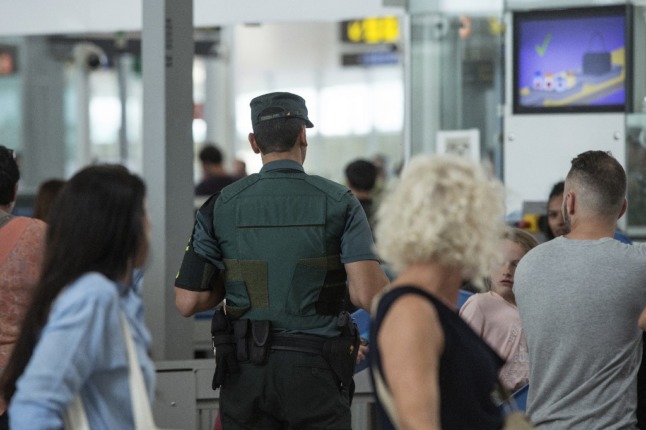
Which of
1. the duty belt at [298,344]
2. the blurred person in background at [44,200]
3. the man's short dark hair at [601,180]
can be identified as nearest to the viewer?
the man's short dark hair at [601,180]

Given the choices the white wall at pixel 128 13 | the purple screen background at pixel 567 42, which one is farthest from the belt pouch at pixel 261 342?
the purple screen background at pixel 567 42

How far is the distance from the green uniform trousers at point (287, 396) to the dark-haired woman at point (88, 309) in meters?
1.33

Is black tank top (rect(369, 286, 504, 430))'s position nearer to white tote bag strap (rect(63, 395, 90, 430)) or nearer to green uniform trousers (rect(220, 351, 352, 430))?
white tote bag strap (rect(63, 395, 90, 430))

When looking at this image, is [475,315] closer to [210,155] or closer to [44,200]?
[44,200]

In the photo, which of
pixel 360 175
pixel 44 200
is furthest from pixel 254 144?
pixel 360 175

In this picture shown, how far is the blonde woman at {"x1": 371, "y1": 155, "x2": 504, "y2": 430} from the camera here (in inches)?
96.6

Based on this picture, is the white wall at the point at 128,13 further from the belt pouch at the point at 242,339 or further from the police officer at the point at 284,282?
the belt pouch at the point at 242,339

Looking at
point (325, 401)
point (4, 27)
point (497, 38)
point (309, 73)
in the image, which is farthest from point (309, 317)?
point (309, 73)

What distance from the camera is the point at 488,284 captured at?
187 inches

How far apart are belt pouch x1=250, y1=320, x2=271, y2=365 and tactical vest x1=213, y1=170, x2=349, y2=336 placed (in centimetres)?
4

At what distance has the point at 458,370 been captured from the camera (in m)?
2.55

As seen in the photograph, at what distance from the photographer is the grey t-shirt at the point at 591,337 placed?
368 centimetres

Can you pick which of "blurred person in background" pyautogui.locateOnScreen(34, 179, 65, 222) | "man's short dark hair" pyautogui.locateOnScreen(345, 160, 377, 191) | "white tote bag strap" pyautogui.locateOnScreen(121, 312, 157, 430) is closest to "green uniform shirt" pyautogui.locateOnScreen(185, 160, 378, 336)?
"white tote bag strap" pyautogui.locateOnScreen(121, 312, 157, 430)

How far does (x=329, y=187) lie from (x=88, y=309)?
5.43 feet
